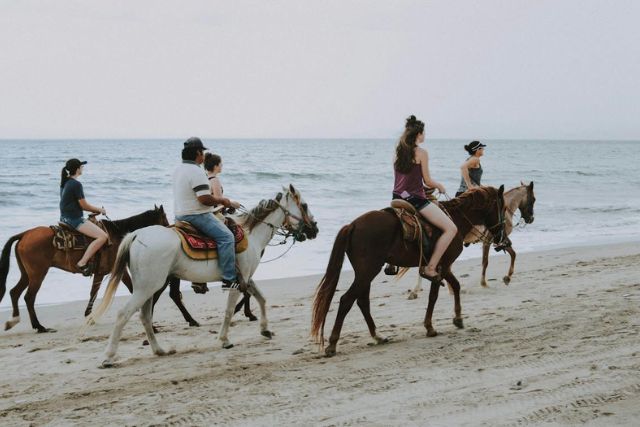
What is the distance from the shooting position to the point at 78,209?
9.62 metres

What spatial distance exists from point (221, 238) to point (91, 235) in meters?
2.94

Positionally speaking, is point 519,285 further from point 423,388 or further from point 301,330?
point 423,388

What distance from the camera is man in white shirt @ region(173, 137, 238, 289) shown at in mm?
7570

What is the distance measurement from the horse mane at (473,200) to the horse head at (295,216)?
1646 mm

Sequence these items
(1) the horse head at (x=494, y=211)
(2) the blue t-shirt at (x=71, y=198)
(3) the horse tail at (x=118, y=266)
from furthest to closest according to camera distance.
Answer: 1. (2) the blue t-shirt at (x=71, y=198)
2. (1) the horse head at (x=494, y=211)
3. (3) the horse tail at (x=118, y=266)

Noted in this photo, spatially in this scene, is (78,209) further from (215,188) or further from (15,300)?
(215,188)

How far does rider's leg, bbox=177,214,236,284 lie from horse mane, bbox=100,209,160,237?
2.09 meters

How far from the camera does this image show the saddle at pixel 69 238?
32.5 feet

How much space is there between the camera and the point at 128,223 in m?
9.96

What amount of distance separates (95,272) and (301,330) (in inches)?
130

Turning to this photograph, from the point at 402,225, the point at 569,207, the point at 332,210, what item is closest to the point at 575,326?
the point at 402,225

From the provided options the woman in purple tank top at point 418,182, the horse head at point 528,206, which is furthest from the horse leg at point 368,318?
the horse head at point 528,206

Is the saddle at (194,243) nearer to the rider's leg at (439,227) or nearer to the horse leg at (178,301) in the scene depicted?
the horse leg at (178,301)

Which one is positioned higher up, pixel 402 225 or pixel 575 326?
pixel 402 225
